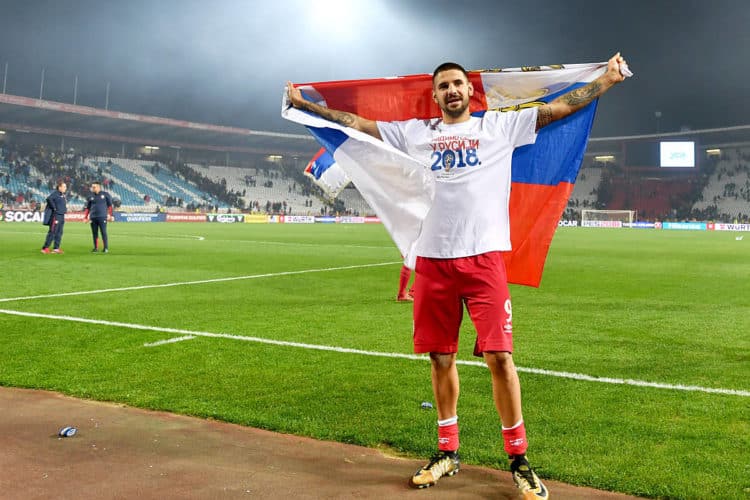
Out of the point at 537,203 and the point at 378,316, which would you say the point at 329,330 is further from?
the point at 537,203

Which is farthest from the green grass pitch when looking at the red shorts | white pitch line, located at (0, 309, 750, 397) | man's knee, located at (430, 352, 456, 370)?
the red shorts

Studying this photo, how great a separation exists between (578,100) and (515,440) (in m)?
2.04

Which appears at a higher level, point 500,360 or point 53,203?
point 53,203

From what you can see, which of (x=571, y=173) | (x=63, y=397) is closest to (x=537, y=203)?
(x=571, y=173)

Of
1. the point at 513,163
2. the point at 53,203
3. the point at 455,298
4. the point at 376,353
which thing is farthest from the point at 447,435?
the point at 53,203

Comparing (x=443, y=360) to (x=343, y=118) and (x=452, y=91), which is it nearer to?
(x=452, y=91)

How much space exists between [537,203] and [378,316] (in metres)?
5.19

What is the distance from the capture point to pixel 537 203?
476 centimetres

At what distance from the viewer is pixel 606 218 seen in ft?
244

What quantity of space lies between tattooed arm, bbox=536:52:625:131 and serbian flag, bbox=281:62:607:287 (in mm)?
192

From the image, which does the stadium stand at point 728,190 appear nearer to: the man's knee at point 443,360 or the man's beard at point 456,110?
the man's beard at point 456,110

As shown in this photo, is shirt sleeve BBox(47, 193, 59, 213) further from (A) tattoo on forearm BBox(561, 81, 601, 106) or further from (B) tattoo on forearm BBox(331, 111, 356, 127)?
(A) tattoo on forearm BBox(561, 81, 601, 106)

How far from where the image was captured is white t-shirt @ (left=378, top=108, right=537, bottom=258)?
160 inches

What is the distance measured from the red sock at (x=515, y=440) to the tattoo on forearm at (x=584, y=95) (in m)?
1.93
